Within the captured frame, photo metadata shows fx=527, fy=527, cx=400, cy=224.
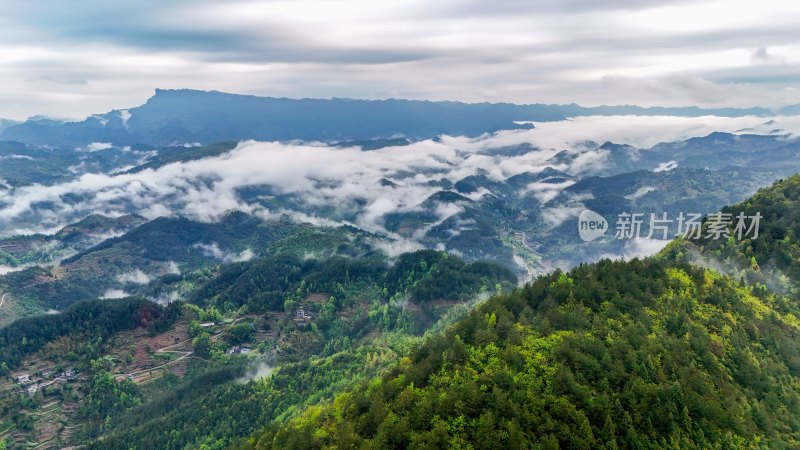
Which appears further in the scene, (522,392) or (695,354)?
(695,354)

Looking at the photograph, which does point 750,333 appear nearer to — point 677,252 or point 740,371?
point 740,371

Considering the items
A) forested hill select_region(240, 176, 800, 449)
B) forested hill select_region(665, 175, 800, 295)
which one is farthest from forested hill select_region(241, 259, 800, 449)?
forested hill select_region(665, 175, 800, 295)

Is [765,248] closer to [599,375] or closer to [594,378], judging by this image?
[599,375]

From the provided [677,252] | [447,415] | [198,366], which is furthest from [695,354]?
[198,366]

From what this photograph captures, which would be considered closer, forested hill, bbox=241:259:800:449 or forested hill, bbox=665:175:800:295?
forested hill, bbox=241:259:800:449

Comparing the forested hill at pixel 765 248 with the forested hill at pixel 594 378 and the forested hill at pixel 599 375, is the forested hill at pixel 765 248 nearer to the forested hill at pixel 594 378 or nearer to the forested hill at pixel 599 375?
the forested hill at pixel 599 375

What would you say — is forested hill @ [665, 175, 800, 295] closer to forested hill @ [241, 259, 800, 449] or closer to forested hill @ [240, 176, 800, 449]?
forested hill @ [240, 176, 800, 449]

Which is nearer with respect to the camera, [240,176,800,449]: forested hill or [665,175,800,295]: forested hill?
[240,176,800,449]: forested hill

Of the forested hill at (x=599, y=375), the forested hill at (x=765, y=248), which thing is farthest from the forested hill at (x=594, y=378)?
the forested hill at (x=765, y=248)

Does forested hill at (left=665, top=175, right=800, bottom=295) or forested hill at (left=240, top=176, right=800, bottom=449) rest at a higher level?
forested hill at (left=665, top=175, right=800, bottom=295)

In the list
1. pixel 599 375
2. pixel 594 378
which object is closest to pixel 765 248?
pixel 599 375
